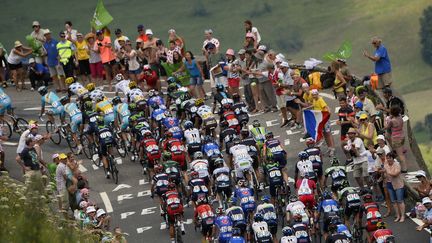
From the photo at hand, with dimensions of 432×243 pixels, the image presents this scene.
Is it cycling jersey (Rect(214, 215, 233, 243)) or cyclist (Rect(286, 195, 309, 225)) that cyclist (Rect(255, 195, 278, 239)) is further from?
cycling jersey (Rect(214, 215, 233, 243))

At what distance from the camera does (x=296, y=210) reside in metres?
32.9

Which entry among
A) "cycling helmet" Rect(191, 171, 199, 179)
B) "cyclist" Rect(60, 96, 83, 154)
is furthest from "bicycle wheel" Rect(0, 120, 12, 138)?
"cycling helmet" Rect(191, 171, 199, 179)

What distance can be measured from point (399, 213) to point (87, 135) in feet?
34.3

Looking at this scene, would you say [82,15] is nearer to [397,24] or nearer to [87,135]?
[397,24]

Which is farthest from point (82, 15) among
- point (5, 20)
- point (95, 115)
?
point (95, 115)

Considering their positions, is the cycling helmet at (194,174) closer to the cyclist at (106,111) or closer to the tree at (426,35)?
the cyclist at (106,111)

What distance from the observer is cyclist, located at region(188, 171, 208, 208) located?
34688mm

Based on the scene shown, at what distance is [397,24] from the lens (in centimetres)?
16150

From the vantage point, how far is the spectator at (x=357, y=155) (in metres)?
35.8

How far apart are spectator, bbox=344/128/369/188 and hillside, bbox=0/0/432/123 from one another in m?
106

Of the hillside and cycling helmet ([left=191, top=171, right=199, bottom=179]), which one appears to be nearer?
cycling helmet ([left=191, top=171, right=199, bottom=179])

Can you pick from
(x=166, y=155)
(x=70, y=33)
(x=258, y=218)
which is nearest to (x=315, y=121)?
(x=166, y=155)

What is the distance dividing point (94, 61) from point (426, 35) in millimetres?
112225

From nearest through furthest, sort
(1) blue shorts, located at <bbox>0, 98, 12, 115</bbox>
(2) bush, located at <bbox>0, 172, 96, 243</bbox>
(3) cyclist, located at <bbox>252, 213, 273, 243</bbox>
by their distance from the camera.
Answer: (2) bush, located at <bbox>0, 172, 96, 243</bbox>, (3) cyclist, located at <bbox>252, 213, 273, 243</bbox>, (1) blue shorts, located at <bbox>0, 98, 12, 115</bbox>
